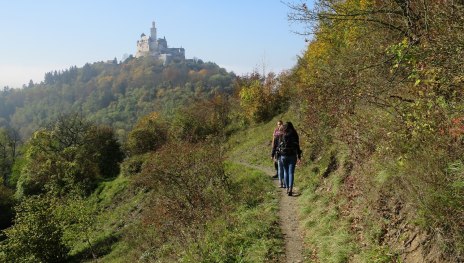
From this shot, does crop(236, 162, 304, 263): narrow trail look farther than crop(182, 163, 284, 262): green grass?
No

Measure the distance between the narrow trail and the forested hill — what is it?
95899mm

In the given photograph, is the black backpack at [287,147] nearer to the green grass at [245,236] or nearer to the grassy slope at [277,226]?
the grassy slope at [277,226]

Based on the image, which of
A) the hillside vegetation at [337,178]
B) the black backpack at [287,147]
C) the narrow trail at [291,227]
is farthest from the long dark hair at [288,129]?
the narrow trail at [291,227]

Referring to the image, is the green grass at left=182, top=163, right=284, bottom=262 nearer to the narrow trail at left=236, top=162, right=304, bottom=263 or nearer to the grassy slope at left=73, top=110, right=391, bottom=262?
the grassy slope at left=73, top=110, right=391, bottom=262

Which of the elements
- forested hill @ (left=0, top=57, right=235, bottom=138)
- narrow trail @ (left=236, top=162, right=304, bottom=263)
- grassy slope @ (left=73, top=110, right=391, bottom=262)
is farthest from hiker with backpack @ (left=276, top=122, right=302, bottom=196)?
forested hill @ (left=0, top=57, right=235, bottom=138)

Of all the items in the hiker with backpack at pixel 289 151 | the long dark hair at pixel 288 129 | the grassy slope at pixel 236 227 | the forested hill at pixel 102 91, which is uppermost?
the forested hill at pixel 102 91

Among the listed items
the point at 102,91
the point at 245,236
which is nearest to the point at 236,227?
the point at 245,236

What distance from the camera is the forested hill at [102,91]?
11781cm

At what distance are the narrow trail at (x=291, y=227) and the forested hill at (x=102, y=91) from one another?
9590 cm

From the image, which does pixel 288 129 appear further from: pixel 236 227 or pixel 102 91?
pixel 102 91

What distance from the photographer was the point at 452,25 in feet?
16.4

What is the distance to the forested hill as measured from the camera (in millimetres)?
117812

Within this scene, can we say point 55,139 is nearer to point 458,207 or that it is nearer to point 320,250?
point 320,250

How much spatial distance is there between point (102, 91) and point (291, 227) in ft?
464
